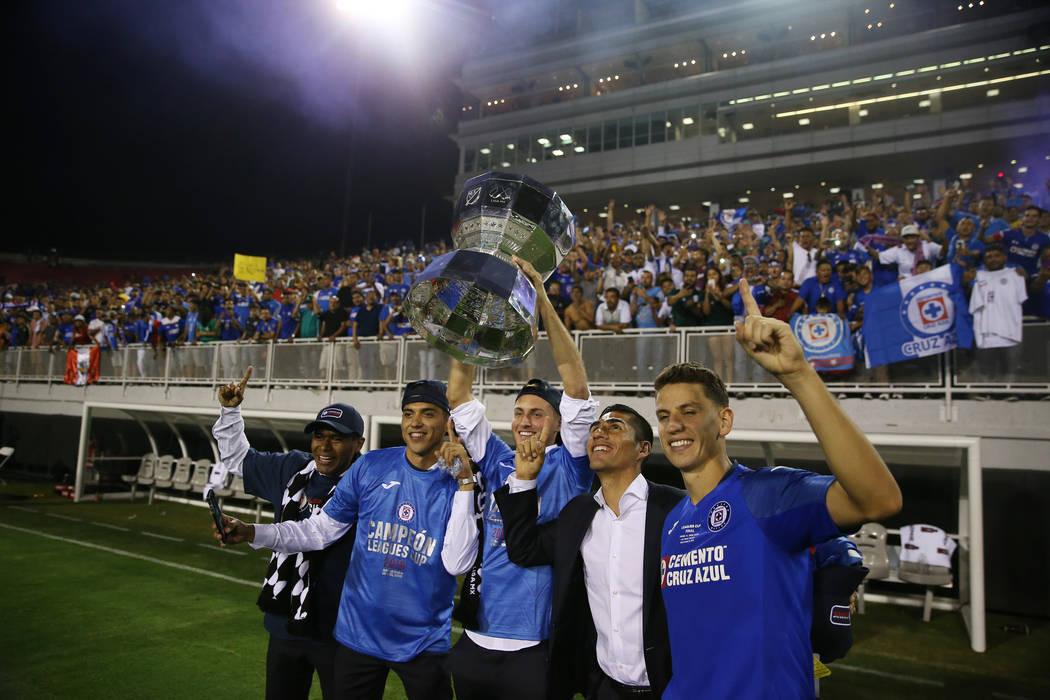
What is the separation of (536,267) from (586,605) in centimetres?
150

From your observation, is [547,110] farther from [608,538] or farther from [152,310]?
[608,538]

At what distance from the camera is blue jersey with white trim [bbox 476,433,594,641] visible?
296 centimetres

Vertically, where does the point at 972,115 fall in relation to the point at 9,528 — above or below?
above

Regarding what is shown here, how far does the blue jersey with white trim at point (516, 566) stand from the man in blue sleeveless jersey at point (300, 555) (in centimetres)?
91

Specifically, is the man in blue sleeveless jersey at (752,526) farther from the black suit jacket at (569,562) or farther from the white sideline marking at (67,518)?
the white sideline marking at (67,518)

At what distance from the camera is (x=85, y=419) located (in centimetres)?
1562

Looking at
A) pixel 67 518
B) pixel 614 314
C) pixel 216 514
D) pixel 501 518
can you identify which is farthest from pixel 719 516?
pixel 67 518

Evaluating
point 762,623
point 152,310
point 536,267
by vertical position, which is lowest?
point 762,623

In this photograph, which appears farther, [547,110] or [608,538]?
[547,110]

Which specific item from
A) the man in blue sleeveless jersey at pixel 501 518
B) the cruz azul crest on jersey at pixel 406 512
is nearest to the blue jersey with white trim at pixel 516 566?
the man in blue sleeveless jersey at pixel 501 518

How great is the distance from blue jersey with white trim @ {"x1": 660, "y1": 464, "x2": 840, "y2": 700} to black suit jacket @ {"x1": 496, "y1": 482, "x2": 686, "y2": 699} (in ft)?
1.90

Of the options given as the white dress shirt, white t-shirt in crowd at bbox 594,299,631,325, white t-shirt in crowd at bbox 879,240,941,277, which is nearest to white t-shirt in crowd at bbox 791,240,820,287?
white t-shirt in crowd at bbox 879,240,941,277

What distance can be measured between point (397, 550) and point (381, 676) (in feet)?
2.01

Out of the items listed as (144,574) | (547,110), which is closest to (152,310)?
(144,574)
